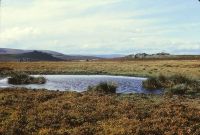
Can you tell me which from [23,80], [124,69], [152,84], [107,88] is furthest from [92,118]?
[124,69]

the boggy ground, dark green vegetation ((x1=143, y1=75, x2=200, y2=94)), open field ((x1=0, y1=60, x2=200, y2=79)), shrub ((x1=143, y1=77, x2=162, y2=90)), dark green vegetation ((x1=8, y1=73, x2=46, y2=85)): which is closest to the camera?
the boggy ground

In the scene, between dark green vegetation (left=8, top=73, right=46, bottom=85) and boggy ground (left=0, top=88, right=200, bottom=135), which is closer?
boggy ground (left=0, top=88, right=200, bottom=135)

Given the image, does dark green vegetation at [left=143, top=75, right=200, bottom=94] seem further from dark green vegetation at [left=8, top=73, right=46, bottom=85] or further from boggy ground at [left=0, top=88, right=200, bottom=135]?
boggy ground at [left=0, top=88, right=200, bottom=135]

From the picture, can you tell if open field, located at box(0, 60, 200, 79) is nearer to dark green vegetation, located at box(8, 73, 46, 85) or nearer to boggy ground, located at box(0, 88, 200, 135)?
dark green vegetation, located at box(8, 73, 46, 85)

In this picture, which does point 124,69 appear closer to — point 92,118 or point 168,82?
point 168,82

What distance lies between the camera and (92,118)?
26578 mm

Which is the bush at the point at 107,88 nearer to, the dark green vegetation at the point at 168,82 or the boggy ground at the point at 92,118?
the dark green vegetation at the point at 168,82

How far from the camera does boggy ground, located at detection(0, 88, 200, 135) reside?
23484mm

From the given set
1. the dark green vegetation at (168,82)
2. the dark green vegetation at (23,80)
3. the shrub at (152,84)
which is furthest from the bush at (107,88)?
the dark green vegetation at (23,80)

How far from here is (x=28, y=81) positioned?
205ft

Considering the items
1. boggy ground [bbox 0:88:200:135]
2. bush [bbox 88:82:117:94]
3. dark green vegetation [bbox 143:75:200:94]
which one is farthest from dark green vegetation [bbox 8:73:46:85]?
boggy ground [bbox 0:88:200:135]

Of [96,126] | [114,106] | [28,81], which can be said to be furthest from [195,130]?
[28,81]

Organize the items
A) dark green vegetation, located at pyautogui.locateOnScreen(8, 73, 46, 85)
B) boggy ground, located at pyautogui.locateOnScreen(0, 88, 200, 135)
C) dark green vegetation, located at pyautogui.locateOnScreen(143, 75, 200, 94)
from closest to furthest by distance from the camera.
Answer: boggy ground, located at pyautogui.locateOnScreen(0, 88, 200, 135)
dark green vegetation, located at pyautogui.locateOnScreen(143, 75, 200, 94)
dark green vegetation, located at pyautogui.locateOnScreen(8, 73, 46, 85)

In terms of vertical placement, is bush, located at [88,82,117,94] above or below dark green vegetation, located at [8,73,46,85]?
above
